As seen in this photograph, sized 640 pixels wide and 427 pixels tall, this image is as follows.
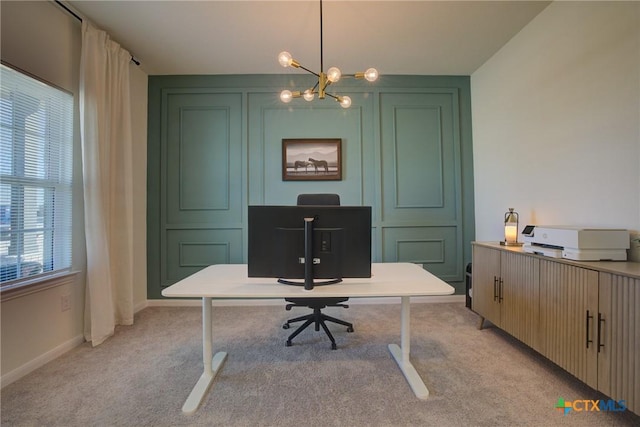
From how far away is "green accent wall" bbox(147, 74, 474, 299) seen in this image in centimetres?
308

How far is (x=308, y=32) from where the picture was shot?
2375mm

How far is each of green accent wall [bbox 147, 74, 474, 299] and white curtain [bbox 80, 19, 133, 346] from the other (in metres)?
0.54

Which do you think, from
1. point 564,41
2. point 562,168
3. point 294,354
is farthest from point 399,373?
point 564,41

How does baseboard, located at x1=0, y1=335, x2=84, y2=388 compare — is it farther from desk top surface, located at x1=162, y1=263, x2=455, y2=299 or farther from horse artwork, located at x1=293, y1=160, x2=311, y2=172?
horse artwork, located at x1=293, y1=160, x2=311, y2=172

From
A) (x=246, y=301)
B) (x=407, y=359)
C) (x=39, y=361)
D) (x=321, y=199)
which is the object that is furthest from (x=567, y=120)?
(x=39, y=361)

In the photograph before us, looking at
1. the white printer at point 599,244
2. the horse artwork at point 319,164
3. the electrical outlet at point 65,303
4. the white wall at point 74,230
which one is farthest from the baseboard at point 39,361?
the white printer at point 599,244

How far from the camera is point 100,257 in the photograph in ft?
7.12

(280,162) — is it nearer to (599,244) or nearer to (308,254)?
(308,254)

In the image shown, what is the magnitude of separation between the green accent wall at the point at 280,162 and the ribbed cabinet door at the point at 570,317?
4.86 ft

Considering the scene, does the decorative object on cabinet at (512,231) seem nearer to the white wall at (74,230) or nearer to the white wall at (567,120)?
the white wall at (567,120)

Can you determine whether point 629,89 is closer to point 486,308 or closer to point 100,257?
point 486,308

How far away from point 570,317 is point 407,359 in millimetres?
1005

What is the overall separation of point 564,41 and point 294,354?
3284mm

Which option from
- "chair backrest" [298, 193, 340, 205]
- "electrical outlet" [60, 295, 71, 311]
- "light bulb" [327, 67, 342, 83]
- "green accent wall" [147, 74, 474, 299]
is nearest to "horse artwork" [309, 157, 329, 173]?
"green accent wall" [147, 74, 474, 299]
